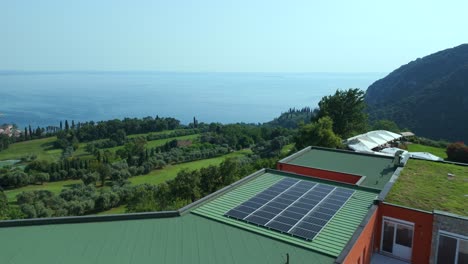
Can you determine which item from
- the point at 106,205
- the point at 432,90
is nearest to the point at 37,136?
the point at 106,205

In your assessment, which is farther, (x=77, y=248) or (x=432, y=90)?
(x=432, y=90)

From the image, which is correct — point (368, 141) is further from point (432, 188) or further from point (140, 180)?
point (140, 180)

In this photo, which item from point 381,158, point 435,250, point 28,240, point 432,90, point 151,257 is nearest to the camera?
point 151,257

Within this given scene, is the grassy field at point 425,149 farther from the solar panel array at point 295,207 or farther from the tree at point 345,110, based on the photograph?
the solar panel array at point 295,207

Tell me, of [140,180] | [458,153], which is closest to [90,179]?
[140,180]

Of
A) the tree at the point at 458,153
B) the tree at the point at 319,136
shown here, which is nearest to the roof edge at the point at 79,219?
the tree at the point at 319,136

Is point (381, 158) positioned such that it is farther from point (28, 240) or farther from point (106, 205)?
point (106, 205)
